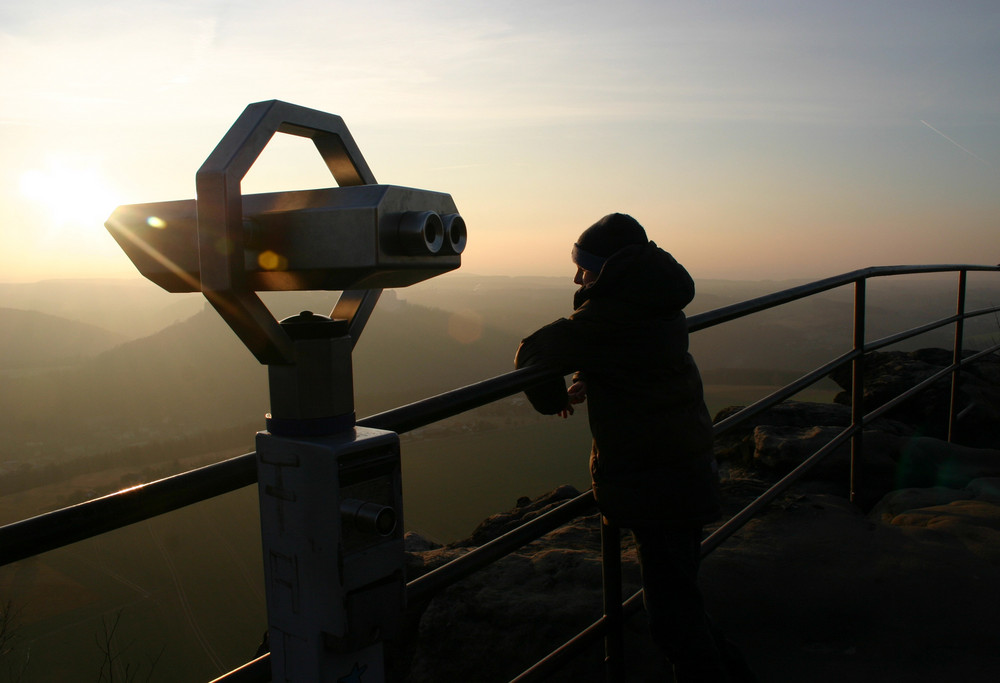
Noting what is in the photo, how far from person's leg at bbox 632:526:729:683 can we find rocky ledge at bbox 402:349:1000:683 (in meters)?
0.26

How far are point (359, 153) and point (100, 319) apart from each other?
12430 centimetres

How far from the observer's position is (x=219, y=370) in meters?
83.9

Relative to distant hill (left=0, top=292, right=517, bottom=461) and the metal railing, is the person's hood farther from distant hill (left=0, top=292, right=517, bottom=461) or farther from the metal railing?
distant hill (left=0, top=292, right=517, bottom=461)

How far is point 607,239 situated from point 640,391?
0.45m

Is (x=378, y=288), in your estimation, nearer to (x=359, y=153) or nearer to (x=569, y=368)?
(x=359, y=153)

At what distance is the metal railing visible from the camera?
759 mm

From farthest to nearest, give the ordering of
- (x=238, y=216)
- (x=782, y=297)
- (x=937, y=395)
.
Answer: (x=937, y=395) → (x=782, y=297) → (x=238, y=216)

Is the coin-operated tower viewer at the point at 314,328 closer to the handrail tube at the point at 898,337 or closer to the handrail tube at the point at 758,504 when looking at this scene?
the handrail tube at the point at 758,504

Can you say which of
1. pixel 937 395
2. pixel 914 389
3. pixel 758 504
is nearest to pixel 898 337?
pixel 914 389

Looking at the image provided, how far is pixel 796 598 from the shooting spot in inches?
95.7

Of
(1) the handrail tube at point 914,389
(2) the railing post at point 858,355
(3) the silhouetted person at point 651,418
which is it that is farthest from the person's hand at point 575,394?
(1) the handrail tube at point 914,389

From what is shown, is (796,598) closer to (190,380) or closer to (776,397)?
(776,397)

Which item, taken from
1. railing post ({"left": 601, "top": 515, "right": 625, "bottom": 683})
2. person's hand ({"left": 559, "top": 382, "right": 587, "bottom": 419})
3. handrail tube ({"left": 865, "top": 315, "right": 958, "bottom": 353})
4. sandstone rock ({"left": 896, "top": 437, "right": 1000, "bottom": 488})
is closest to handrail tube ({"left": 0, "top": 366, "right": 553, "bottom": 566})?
person's hand ({"left": 559, "top": 382, "right": 587, "bottom": 419})

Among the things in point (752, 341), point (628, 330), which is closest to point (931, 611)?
point (628, 330)
